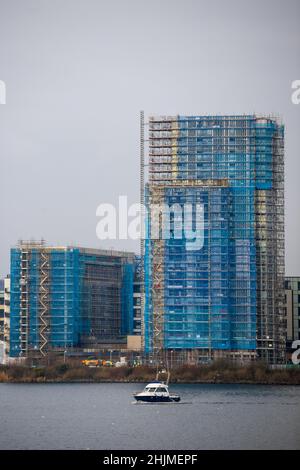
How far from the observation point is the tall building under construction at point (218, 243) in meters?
126

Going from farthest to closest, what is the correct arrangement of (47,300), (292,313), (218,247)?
(47,300), (292,313), (218,247)

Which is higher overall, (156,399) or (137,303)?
(137,303)

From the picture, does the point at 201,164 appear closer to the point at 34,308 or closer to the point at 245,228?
the point at 245,228

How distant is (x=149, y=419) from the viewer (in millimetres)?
85625

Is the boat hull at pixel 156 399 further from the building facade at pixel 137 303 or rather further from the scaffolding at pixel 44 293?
the building facade at pixel 137 303

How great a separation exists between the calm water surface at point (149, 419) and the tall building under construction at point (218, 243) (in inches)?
438

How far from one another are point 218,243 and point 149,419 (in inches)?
1664

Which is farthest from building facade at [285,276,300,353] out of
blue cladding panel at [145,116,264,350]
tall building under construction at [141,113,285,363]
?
Result: blue cladding panel at [145,116,264,350]

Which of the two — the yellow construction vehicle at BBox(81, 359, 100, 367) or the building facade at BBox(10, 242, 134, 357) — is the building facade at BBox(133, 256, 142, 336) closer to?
the building facade at BBox(10, 242, 134, 357)

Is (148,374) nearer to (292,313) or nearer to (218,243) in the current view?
(218,243)

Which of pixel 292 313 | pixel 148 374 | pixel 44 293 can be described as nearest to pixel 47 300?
pixel 44 293

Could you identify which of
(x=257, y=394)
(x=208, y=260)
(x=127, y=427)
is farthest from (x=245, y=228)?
(x=127, y=427)

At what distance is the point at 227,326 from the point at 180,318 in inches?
165

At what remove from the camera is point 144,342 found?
130125 mm
